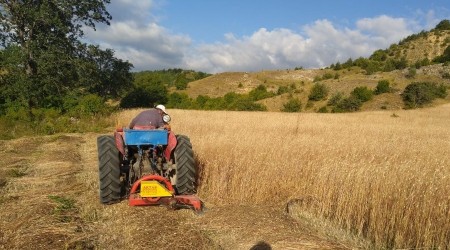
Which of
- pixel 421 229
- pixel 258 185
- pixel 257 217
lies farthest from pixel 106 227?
pixel 421 229

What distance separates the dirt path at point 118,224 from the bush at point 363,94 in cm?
3659

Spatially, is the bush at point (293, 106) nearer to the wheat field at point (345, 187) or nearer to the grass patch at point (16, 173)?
the wheat field at point (345, 187)

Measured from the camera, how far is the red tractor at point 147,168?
554cm

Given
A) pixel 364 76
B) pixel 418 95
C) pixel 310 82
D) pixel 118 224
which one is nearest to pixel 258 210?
pixel 118 224

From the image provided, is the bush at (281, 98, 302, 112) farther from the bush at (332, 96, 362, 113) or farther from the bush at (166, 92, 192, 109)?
the bush at (166, 92, 192, 109)

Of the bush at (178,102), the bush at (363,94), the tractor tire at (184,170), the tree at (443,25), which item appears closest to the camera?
the tractor tire at (184,170)

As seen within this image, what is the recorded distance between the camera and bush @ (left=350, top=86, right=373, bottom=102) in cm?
3991

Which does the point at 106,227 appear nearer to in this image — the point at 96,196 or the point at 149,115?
the point at 96,196

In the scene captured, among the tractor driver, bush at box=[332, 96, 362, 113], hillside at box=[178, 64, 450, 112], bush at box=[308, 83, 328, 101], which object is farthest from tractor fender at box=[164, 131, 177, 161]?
bush at box=[308, 83, 328, 101]

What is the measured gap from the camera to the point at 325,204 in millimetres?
5844

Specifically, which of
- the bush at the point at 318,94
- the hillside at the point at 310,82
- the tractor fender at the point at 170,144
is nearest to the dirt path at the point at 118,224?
the tractor fender at the point at 170,144

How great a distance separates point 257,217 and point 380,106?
35749mm

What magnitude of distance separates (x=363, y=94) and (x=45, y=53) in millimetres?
30196

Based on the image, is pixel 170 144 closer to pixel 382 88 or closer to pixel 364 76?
pixel 382 88
